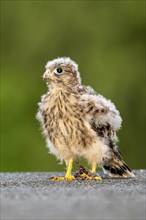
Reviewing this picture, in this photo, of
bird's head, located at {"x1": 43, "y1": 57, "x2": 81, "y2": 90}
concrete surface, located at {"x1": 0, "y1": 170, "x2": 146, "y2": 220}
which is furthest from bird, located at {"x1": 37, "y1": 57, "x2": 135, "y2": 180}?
concrete surface, located at {"x1": 0, "y1": 170, "x2": 146, "y2": 220}

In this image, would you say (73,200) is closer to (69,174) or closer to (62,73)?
(69,174)

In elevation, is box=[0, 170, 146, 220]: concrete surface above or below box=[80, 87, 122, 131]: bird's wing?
below

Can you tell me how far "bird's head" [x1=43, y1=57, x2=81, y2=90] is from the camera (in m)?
7.74

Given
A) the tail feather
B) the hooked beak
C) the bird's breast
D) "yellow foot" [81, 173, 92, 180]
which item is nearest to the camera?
"yellow foot" [81, 173, 92, 180]

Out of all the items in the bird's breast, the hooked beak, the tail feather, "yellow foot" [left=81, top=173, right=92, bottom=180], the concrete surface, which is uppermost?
the hooked beak

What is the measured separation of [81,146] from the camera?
25.0 ft

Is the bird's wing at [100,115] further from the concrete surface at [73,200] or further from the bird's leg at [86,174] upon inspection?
the concrete surface at [73,200]

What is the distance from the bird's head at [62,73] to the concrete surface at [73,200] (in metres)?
0.93

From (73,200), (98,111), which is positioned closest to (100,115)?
(98,111)

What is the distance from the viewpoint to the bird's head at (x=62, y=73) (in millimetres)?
7738

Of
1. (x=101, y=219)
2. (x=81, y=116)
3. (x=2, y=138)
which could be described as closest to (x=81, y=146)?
(x=81, y=116)

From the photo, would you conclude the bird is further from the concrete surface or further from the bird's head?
the concrete surface

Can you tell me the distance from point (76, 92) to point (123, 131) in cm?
690

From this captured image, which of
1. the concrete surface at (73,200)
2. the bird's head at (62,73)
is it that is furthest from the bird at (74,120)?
the concrete surface at (73,200)
